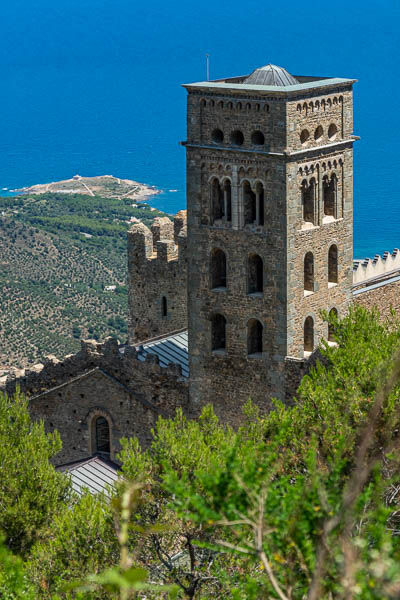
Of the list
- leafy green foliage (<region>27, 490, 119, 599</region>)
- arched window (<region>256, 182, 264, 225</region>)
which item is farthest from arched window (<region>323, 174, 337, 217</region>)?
leafy green foliage (<region>27, 490, 119, 599</region>)

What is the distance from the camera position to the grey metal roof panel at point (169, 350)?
1287 inches

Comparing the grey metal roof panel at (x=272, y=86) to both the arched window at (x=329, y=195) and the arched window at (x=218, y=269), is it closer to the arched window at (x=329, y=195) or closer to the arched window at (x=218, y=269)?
the arched window at (x=329, y=195)

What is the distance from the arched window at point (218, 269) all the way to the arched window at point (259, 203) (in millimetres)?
1537

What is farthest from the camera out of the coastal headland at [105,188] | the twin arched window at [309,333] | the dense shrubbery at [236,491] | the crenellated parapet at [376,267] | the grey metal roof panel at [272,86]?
the coastal headland at [105,188]

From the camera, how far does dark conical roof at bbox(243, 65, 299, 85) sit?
29031 mm

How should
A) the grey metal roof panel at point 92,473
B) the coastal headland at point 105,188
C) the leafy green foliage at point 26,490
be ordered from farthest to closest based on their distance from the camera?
the coastal headland at point 105,188 → the grey metal roof panel at point 92,473 → the leafy green foliage at point 26,490

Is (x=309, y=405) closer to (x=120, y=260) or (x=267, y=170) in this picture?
(x=267, y=170)

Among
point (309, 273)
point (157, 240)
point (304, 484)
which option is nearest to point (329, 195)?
point (309, 273)

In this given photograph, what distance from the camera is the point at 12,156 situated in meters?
184

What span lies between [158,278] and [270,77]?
880cm

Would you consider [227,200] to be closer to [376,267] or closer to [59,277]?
[376,267]

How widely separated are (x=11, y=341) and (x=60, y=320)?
4492 millimetres

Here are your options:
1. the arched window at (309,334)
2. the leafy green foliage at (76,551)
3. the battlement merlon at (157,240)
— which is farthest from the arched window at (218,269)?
the leafy green foliage at (76,551)

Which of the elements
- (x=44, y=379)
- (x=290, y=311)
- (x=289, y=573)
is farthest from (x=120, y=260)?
(x=289, y=573)
